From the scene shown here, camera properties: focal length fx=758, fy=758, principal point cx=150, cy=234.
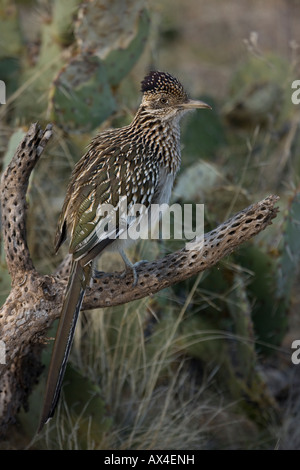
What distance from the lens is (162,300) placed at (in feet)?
12.3

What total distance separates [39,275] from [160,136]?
79 centimetres

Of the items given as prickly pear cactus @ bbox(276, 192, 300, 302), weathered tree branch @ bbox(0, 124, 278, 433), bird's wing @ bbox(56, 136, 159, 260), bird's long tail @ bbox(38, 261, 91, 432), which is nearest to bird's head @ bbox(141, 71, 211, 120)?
bird's wing @ bbox(56, 136, 159, 260)

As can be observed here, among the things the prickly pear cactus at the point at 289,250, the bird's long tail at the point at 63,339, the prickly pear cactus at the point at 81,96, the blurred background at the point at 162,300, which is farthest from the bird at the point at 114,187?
the prickly pear cactus at the point at 81,96

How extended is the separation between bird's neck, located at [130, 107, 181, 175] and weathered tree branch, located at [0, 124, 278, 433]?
19.4 inches

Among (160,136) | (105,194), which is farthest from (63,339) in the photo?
(160,136)

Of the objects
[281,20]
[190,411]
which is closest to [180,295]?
[190,411]

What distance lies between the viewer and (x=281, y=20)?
8.80 metres

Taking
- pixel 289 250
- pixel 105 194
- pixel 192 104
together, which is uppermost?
pixel 192 104

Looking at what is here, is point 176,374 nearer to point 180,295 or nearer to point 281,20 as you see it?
point 180,295

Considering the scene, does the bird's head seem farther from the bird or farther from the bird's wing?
the bird's wing

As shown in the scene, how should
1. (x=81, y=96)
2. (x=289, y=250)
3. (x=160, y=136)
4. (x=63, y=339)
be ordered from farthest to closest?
(x=81, y=96)
(x=289, y=250)
(x=160, y=136)
(x=63, y=339)

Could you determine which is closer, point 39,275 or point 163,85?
point 39,275

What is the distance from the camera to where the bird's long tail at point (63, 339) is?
2.69 metres

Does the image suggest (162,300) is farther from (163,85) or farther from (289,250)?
(163,85)
